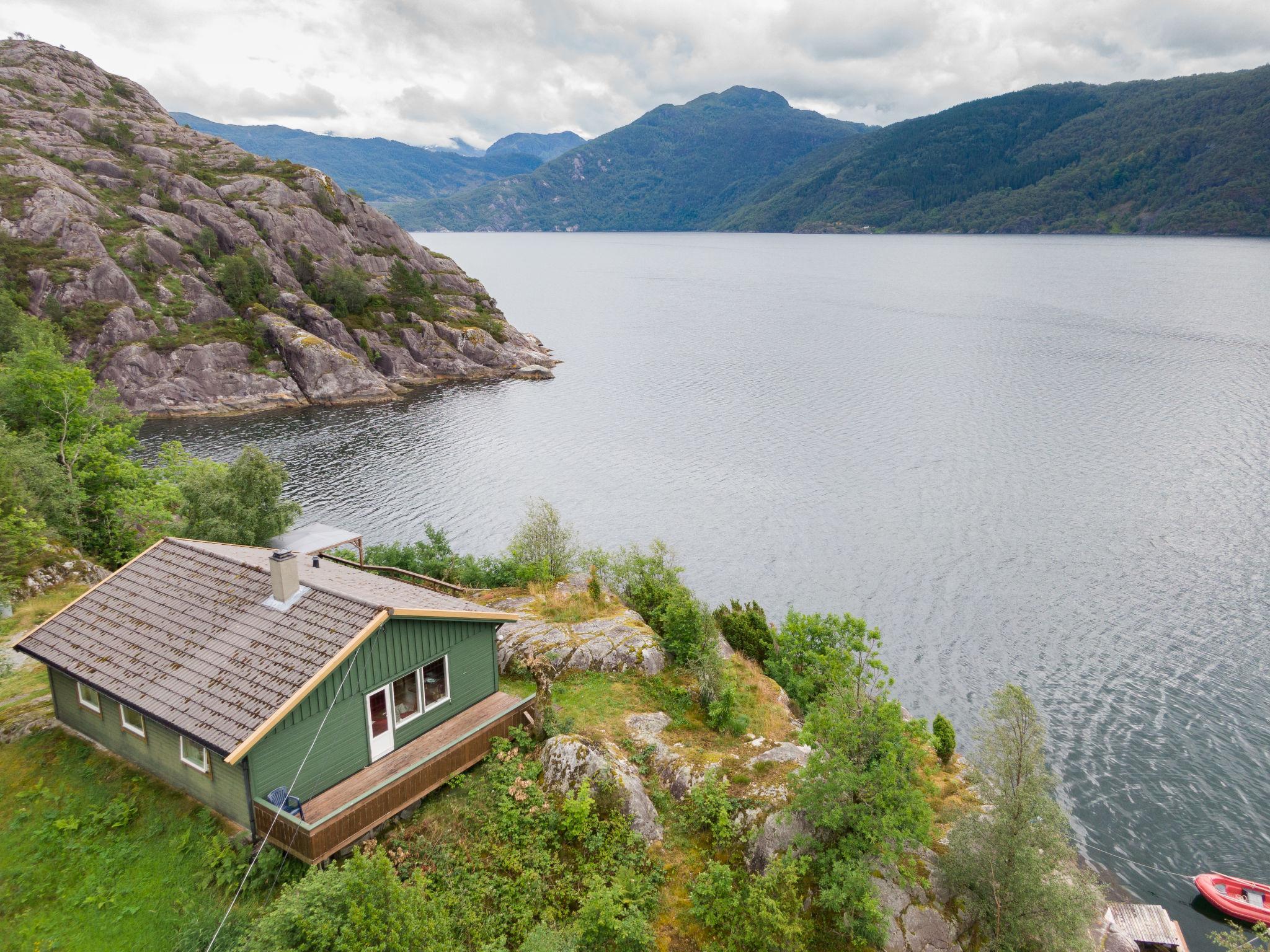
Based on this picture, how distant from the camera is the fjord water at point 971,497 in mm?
29844

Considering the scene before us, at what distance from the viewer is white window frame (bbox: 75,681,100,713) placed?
1784 centimetres

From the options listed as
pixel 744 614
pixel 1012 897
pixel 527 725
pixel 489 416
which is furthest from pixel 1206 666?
pixel 489 416

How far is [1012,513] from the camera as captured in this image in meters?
50.1

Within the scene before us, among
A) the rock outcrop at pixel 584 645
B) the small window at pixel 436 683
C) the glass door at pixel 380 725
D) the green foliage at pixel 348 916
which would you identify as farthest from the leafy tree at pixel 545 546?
the green foliage at pixel 348 916

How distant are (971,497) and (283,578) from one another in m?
49.7

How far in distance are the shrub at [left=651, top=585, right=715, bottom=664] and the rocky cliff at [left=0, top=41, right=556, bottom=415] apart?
69211mm

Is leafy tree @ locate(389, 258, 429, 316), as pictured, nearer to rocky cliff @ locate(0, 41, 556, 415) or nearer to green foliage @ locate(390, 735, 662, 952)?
rocky cliff @ locate(0, 41, 556, 415)

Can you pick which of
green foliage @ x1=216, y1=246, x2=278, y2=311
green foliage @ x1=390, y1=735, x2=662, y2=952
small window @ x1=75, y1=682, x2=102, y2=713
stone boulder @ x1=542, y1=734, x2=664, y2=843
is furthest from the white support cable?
green foliage @ x1=216, y1=246, x2=278, y2=311

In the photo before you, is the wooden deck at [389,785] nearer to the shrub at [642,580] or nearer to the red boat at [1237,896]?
the shrub at [642,580]

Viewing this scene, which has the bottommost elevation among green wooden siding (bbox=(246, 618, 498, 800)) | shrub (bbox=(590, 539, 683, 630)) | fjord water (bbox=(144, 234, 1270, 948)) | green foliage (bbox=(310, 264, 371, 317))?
fjord water (bbox=(144, 234, 1270, 948))

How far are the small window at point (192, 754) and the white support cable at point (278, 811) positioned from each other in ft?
6.09

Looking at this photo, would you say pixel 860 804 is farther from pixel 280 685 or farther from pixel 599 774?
pixel 280 685

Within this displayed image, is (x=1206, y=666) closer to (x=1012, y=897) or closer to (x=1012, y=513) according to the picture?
(x=1012, y=513)

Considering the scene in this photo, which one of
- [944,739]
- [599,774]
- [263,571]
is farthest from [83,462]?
[944,739]
